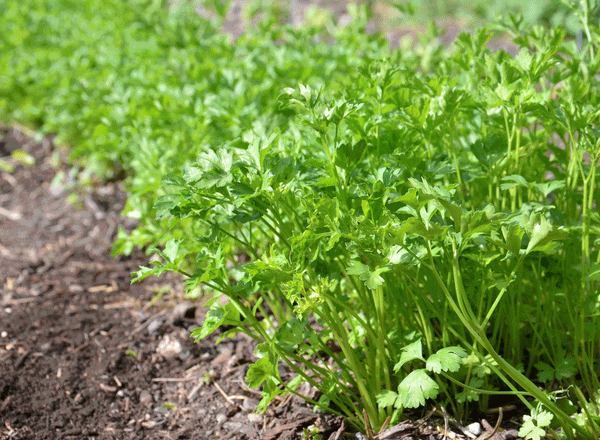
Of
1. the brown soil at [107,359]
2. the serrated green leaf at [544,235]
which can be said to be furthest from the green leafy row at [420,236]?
the brown soil at [107,359]

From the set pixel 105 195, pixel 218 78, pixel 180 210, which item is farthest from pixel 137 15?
pixel 180 210

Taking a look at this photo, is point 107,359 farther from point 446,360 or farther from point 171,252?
point 446,360

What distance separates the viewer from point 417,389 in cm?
143

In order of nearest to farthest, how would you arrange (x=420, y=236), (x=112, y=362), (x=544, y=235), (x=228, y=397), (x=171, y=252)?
(x=544, y=235), (x=420, y=236), (x=171, y=252), (x=228, y=397), (x=112, y=362)

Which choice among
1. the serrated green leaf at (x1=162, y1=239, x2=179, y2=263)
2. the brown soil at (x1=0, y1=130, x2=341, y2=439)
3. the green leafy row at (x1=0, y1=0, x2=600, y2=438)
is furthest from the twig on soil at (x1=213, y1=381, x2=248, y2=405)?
the serrated green leaf at (x1=162, y1=239, x2=179, y2=263)

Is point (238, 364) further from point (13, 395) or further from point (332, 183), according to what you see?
point (332, 183)

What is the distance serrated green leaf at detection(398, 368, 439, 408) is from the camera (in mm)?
1419

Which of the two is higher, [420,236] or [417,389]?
[420,236]

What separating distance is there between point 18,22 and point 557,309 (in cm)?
558

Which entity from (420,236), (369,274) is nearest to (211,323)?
(369,274)

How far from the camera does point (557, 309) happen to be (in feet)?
5.79

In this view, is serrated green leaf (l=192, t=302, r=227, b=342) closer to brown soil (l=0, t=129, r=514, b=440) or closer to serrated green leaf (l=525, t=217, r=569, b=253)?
brown soil (l=0, t=129, r=514, b=440)

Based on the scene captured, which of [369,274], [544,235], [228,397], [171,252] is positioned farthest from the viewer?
[228,397]

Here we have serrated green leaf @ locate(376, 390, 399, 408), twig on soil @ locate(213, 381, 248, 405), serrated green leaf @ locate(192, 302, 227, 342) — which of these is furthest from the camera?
twig on soil @ locate(213, 381, 248, 405)
